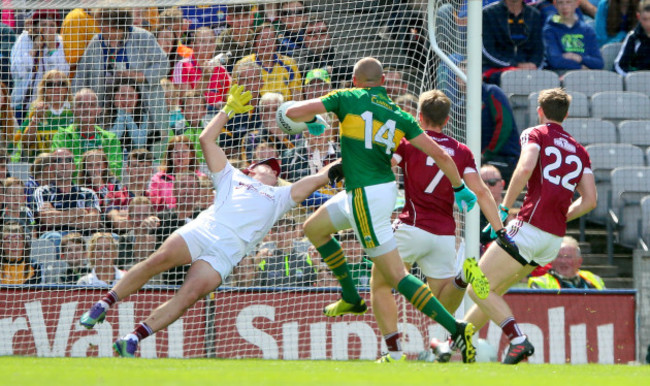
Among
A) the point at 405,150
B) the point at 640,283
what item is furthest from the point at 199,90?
the point at 640,283

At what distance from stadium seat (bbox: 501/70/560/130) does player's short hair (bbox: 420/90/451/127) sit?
14.1 feet

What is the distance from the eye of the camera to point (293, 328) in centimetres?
972

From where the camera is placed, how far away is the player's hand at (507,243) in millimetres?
7504

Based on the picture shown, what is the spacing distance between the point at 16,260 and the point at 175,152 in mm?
1955

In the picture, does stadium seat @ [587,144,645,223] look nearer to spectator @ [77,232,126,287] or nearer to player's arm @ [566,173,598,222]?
player's arm @ [566,173,598,222]

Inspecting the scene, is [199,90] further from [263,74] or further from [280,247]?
[280,247]

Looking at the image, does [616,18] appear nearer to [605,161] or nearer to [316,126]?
[605,161]

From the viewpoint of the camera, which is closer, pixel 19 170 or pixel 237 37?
pixel 237 37

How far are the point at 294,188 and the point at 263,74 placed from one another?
7.94ft

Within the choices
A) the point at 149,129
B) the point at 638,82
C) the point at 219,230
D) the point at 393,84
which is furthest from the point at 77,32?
the point at 638,82

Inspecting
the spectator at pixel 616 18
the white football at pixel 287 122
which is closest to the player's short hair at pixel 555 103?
the white football at pixel 287 122

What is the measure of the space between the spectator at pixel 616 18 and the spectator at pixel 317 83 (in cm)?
535

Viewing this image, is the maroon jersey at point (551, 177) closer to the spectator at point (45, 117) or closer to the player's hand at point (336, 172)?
the player's hand at point (336, 172)

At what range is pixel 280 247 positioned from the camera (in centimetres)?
1007
